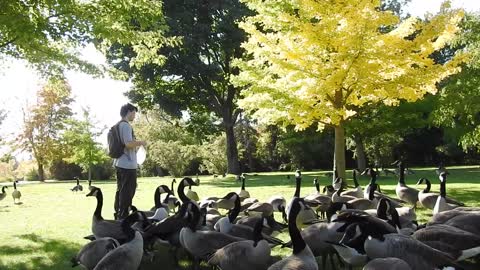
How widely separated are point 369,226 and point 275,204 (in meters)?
4.88

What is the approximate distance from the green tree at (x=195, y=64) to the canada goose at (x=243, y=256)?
65.5ft

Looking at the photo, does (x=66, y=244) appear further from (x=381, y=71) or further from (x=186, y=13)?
(x=186, y=13)

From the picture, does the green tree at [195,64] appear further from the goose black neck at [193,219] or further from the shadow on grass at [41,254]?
the goose black neck at [193,219]

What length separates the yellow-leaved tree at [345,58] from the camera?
44.7ft

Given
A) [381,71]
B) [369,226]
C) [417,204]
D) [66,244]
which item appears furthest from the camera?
[381,71]

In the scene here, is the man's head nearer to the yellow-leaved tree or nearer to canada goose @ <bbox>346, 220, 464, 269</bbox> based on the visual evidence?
canada goose @ <bbox>346, 220, 464, 269</bbox>

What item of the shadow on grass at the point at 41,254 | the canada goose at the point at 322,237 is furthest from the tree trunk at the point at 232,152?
the canada goose at the point at 322,237

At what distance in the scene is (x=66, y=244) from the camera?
8.17 meters

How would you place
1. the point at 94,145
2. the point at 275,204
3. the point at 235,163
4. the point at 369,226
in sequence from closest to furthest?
the point at 369,226 < the point at 275,204 < the point at 235,163 < the point at 94,145

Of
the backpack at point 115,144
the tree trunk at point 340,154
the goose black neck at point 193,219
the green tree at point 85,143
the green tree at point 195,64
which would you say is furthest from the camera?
the green tree at point 85,143

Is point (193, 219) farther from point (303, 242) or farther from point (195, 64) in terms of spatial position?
point (195, 64)

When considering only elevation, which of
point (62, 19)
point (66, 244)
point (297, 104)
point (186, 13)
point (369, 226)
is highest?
point (186, 13)

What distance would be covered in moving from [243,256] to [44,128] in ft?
166

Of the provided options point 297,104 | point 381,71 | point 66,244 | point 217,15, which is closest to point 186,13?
point 217,15
